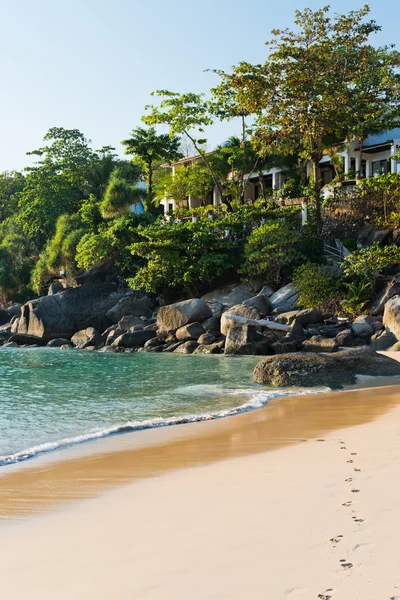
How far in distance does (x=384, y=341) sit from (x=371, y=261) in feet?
20.1

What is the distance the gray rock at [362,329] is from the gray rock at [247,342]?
303cm

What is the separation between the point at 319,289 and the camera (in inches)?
1048

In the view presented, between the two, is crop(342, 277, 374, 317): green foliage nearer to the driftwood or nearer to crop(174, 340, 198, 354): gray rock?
the driftwood

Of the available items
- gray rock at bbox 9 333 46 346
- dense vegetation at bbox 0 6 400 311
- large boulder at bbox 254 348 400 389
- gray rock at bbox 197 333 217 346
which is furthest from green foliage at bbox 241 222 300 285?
large boulder at bbox 254 348 400 389

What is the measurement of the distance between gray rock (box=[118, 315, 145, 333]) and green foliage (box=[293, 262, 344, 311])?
7.56 meters

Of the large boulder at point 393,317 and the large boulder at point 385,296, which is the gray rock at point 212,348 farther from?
the large boulder at point 385,296

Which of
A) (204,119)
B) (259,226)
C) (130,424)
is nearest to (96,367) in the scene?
(130,424)

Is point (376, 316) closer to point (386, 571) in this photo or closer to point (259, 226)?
point (259, 226)

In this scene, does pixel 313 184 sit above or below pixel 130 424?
above

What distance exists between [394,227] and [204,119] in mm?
12054

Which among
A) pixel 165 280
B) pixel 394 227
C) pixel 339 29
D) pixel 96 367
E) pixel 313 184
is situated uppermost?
pixel 339 29

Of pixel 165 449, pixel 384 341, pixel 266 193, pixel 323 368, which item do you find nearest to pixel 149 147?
pixel 266 193

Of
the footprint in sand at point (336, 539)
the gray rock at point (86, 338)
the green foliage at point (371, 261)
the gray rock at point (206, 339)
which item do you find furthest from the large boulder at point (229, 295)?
the footprint in sand at point (336, 539)

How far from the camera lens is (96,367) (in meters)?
20.2
